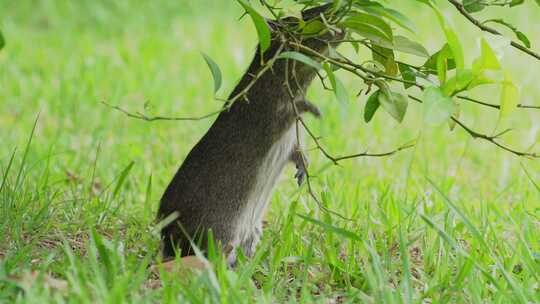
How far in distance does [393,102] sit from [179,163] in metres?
2.68

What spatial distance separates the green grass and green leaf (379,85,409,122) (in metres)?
0.20

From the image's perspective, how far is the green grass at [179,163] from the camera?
2592 mm

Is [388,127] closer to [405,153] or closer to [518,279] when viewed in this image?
[405,153]

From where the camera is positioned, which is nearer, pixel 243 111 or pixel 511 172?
pixel 243 111

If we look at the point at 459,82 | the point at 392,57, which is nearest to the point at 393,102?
the point at 392,57

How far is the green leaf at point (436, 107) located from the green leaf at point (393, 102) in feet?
0.83

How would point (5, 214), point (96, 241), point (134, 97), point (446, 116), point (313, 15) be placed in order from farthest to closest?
point (134, 97) < point (5, 214) < point (313, 15) < point (96, 241) < point (446, 116)

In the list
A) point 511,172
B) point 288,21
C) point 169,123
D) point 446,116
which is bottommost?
point 511,172

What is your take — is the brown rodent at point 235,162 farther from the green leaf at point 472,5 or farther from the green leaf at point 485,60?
the green leaf at point 485,60

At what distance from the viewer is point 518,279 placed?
2.87 metres

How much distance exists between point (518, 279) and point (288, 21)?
1.10 meters

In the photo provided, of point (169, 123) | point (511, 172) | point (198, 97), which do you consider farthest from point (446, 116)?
point (198, 97)

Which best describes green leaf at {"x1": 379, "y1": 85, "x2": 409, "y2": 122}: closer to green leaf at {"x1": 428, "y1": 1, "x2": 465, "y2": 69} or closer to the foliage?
the foliage

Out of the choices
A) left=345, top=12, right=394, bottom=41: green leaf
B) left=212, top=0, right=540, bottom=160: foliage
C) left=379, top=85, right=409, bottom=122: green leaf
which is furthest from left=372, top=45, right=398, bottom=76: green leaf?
left=345, top=12, right=394, bottom=41: green leaf
